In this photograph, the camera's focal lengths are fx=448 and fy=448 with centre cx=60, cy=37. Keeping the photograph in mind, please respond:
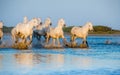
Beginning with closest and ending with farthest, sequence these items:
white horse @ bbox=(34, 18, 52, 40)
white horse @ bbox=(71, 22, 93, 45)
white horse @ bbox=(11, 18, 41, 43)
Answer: white horse @ bbox=(11, 18, 41, 43)
white horse @ bbox=(71, 22, 93, 45)
white horse @ bbox=(34, 18, 52, 40)

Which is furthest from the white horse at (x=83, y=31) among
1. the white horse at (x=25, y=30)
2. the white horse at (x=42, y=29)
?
the white horse at (x=25, y=30)

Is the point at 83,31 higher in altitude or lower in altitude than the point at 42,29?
lower

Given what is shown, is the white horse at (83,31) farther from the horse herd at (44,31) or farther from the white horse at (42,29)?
the white horse at (42,29)

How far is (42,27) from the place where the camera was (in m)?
31.1

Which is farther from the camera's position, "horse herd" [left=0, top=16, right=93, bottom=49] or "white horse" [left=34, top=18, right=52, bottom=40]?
"white horse" [left=34, top=18, right=52, bottom=40]

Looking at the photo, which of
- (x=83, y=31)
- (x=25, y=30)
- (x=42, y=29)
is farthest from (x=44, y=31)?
(x=25, y=30)

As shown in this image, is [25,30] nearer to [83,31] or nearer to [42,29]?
[83,31]

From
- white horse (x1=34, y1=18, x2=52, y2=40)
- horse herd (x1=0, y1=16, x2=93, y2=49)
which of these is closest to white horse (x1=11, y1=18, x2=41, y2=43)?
horse herd (x1=0, y1=16, x2=93, y2=49)

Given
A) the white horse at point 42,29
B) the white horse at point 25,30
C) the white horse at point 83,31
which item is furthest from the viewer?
the white horse at point 42,29

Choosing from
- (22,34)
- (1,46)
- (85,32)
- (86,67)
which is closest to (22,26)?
(22,34)

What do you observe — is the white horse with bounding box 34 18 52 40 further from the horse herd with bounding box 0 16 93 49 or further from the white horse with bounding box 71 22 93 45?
the white horse with bounding box 71 22 93 45

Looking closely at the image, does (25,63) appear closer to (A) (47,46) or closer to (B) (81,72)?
(B) (81,72)

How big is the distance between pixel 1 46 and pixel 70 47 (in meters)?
4.37

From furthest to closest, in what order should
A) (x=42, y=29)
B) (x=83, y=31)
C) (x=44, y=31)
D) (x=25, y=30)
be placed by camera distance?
1. (x=42, y=29)
2. (x=44, y=31)
3. (x=83, y=31)
4. (x=25, y=30)
